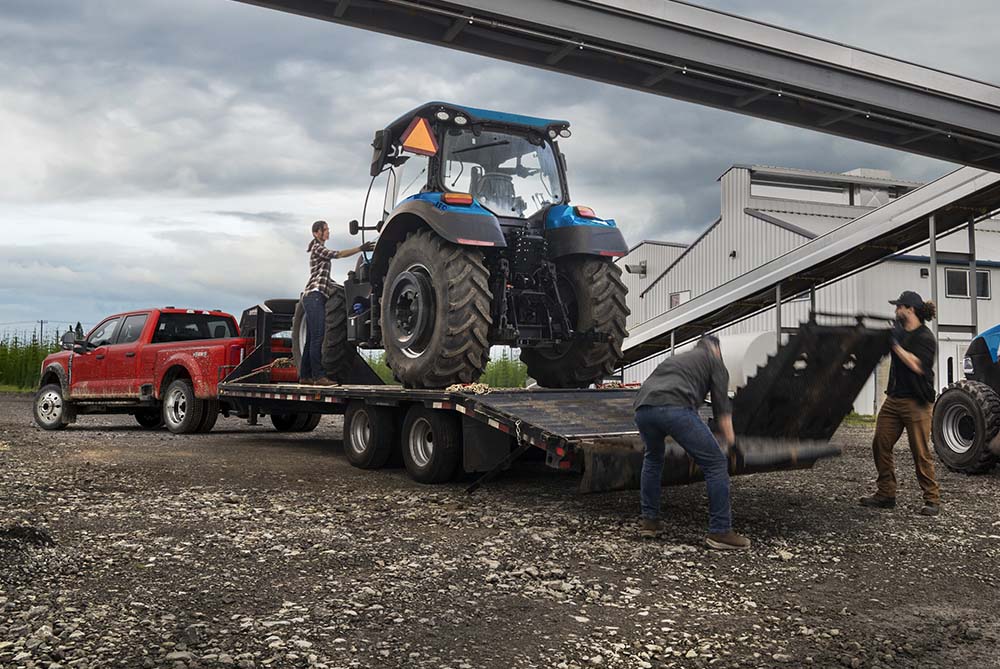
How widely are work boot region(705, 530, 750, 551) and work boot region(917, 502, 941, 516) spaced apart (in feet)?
7.45

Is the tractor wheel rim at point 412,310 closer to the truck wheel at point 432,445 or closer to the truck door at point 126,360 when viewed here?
the truck wheel at point 432,445

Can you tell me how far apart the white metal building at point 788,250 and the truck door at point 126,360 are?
12.7 meters

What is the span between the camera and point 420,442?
856cm

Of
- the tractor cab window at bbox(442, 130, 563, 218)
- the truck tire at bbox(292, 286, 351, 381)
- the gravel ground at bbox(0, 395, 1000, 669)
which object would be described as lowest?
the gravel ground at bbox(0, 395, 1000, 669)

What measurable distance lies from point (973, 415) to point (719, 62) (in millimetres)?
4977

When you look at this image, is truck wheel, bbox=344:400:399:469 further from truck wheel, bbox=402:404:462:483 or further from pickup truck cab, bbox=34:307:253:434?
pickup truck cab, bbox=34:307:253:434

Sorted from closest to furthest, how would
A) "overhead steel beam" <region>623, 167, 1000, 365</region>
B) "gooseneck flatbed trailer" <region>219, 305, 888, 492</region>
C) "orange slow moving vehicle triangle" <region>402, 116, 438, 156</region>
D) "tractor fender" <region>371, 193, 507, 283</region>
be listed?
"gooseneck flatbed trailer" <region>219, 305, 888, 492</region>
"tractor fender" <region>371, 193, 507, 283</region>
"orange slow moving vehicle triangle" <region>402, 116, 438, 156</region>
"overhead steel beam" <region>623, 167, 1000, 365</region>

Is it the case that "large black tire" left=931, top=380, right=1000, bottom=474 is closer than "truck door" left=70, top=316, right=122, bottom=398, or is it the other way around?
"large black tire" left=931, top=380, right=1000, bottom=474

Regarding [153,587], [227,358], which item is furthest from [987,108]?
[153,587]

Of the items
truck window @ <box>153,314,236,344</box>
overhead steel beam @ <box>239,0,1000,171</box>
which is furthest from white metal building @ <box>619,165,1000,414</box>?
truck window @ <box>153,314,236,344</box>

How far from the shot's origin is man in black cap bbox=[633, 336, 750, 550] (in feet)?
19.9

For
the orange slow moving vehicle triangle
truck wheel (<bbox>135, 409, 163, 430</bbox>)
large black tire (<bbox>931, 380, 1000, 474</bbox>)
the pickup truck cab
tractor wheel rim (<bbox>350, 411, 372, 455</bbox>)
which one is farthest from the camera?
truck wheel (<bbox>135, 409, 163, 430</bbox>)

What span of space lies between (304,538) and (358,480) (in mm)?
2692

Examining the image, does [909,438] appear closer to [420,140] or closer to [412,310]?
[412,310]
